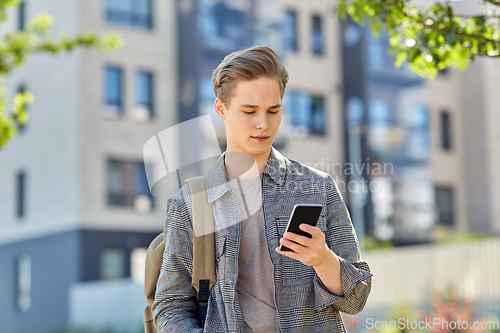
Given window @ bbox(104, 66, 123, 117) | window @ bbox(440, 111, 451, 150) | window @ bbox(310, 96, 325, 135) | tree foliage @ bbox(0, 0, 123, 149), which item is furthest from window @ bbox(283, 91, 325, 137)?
tree foliage @ bbox(0, 0, 123, 149)

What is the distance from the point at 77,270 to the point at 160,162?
17.9 m

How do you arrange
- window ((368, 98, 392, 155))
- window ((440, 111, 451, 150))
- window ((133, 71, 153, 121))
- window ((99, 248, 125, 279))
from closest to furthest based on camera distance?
1. window ((99, 248, 125, 279))
2. window ((133, 71, 153, 121))
3. window ((368, 98, 392, 155))
4. window ((440, 111, 451, 150))

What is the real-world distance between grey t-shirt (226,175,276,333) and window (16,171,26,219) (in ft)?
71.6

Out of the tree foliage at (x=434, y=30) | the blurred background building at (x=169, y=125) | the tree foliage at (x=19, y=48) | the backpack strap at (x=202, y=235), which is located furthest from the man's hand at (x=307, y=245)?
the blurred background building at (x=169, y=125)

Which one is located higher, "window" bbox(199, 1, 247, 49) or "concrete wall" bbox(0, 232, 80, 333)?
"window" bbox(199, 1, 247, 49)

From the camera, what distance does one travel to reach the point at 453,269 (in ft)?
36.4

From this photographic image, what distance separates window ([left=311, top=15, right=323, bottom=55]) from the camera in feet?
76.3

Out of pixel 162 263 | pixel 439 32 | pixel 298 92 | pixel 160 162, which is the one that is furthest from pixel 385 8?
pixel 298 92

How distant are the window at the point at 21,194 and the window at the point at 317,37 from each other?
36.1 ft

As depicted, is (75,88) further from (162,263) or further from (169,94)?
(162,263)

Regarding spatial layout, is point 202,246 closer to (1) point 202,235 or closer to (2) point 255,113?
(1) point 202,235

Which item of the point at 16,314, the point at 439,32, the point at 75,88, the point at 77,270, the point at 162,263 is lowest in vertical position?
the point at 16,314

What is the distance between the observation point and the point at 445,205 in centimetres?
2464

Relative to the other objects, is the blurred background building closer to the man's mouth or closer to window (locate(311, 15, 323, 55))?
window (locate(311, 15, 323, 55))
